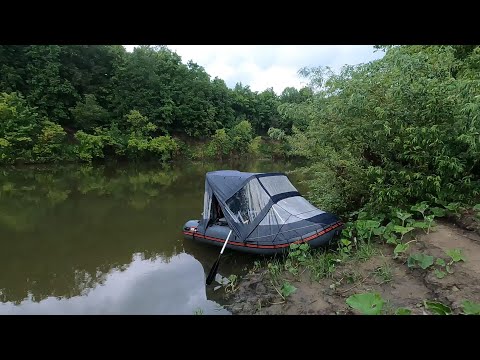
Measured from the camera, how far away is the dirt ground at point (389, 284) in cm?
402

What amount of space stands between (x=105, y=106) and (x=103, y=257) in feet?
96.2

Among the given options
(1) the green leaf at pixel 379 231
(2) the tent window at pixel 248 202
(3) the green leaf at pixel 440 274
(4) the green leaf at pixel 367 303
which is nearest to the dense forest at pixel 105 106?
(2) the tent window at pixel 248 202

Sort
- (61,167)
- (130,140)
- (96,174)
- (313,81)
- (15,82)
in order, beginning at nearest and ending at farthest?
(313,81) → (96,174) → (61,167) → (15,82) → (130,140)

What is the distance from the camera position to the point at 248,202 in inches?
274

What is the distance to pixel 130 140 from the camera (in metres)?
29.0

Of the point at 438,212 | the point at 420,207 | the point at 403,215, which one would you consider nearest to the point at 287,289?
the point at 403,215

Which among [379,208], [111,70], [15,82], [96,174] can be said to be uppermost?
[111,70]

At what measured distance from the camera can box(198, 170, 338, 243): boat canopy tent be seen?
20.9 feet

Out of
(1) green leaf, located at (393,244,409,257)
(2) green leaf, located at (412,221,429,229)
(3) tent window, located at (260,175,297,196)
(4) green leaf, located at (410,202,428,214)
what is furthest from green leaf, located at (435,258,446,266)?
(3) tent window, located at (260,175,297,196)

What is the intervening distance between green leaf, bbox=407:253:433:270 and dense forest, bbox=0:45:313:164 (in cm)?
2103

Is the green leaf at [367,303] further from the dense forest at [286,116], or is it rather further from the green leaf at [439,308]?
the dense forest at [286,116]

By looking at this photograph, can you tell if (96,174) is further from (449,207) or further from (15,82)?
(449,207)
